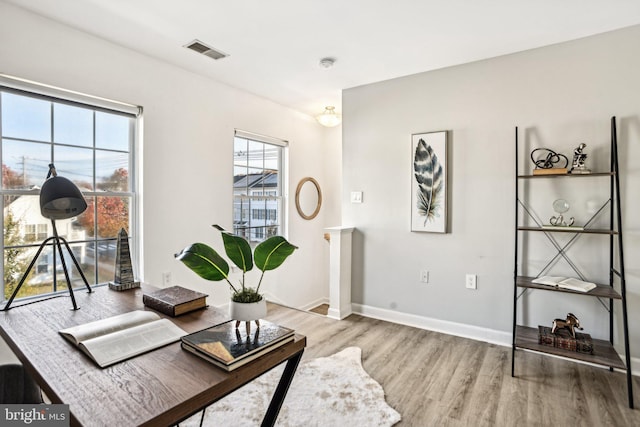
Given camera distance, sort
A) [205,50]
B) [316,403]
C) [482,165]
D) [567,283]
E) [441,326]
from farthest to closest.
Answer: [441,326] → [482,165] → [205,50] → [567,283] → [316,403]

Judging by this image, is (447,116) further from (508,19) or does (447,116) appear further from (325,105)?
(325,105)

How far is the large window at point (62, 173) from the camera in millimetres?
2182

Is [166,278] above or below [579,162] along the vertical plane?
below

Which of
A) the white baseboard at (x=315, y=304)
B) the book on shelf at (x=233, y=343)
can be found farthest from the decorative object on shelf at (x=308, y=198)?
the book on shelf at (x=233, y=343)

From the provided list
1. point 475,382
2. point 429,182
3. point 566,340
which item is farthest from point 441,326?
point 429,182

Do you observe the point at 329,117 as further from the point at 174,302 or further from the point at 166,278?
the point at 174,302

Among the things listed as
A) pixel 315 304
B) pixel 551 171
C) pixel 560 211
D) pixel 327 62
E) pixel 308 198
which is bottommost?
pixel 315 304

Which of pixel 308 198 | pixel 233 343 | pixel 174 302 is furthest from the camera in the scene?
pixel 308 198

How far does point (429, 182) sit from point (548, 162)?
0.93 metres

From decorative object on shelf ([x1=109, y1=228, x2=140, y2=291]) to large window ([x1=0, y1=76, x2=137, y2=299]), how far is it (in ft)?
2.93

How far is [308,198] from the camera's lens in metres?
4.61

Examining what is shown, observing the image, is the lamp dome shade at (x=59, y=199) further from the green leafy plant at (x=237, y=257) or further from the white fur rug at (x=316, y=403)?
the white fur rug at (x=316, y=403)

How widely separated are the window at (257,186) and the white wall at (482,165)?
99 cm

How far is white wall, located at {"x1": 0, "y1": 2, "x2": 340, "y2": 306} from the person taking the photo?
7.36 ft
